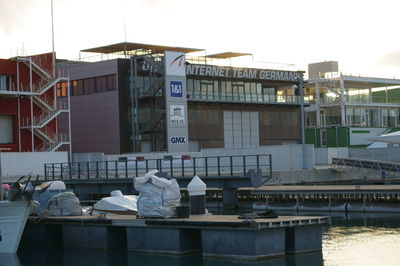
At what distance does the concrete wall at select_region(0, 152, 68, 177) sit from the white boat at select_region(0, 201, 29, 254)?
29.2 meters

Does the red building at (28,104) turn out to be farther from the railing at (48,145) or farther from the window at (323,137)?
the window at (323,137)

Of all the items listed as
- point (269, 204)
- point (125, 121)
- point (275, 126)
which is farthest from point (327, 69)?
point (269, 204)

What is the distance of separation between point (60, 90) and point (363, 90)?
41.7 meters

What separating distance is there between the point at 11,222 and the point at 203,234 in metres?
10.00

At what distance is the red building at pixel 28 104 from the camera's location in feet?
233

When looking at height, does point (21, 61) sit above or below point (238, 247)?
above

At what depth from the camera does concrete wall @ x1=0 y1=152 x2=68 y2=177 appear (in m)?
67.4

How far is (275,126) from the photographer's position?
93.3 m

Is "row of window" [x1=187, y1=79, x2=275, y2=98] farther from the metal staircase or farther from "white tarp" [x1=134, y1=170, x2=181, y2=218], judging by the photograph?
"white tarp" [x1=134, y1=170, x2=181, y2=218]

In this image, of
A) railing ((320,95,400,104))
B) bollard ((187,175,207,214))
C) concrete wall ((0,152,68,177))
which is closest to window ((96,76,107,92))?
concrete wall ((0,152,68,177))

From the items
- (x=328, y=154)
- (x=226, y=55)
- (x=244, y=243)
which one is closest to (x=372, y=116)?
(x=226, y=55)

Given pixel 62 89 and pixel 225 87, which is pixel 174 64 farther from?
pixel 62 89

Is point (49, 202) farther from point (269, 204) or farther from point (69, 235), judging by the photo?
point (269, 204)

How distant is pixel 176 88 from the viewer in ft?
265
